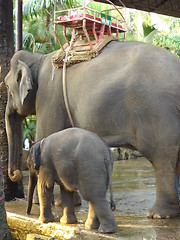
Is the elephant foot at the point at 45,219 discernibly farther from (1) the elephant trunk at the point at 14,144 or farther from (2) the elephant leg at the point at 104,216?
(1) the elephant trunk at the point at 14,144

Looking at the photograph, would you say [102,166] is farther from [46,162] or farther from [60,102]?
[60,102]

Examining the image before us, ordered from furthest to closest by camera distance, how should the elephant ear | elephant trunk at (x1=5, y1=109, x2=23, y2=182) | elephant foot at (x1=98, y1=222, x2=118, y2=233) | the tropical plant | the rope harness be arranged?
the tropical plant, elephant trunk at (x1=5, y1=109, x2=23, y2=182), the elephant ear, the rope harness, elephant foot at (x1=98, y1=222, x2=118, y2=233)

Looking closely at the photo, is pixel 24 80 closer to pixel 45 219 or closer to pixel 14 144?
pixel 14 144

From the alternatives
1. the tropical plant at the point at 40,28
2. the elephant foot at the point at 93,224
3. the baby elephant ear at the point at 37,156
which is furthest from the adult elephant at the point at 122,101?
the tropical plant at the point at 40,28

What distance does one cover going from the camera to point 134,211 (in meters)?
4.91

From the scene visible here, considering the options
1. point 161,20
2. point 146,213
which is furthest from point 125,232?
point 161,20

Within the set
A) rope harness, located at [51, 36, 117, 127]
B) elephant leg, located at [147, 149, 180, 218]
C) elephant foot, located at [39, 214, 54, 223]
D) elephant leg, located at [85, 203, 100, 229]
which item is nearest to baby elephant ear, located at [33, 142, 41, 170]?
elephant foot, located at [39, 214, 54, 223]

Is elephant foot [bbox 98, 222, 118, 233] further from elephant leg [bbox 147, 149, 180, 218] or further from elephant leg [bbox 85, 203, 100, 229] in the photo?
elephant leg [bbox 147, 149, 180, 218]

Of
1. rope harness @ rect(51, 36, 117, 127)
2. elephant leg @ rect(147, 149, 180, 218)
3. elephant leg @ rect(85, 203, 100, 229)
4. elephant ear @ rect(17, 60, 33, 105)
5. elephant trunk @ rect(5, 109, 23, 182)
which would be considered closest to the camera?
elephant leg @ rect(85, 203, 100, 229)

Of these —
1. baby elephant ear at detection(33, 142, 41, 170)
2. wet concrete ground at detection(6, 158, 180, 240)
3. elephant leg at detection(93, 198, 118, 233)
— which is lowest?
wet concrete ground at detection(6, 158, 180, 240)

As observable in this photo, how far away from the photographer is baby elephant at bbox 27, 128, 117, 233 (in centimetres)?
386

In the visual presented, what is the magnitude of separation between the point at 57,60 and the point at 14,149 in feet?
4.07

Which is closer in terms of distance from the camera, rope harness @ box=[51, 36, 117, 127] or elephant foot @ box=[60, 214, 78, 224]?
elephant foot @ box=[60, 214, 78, 224]

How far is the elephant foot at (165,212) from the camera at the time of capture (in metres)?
4.43
